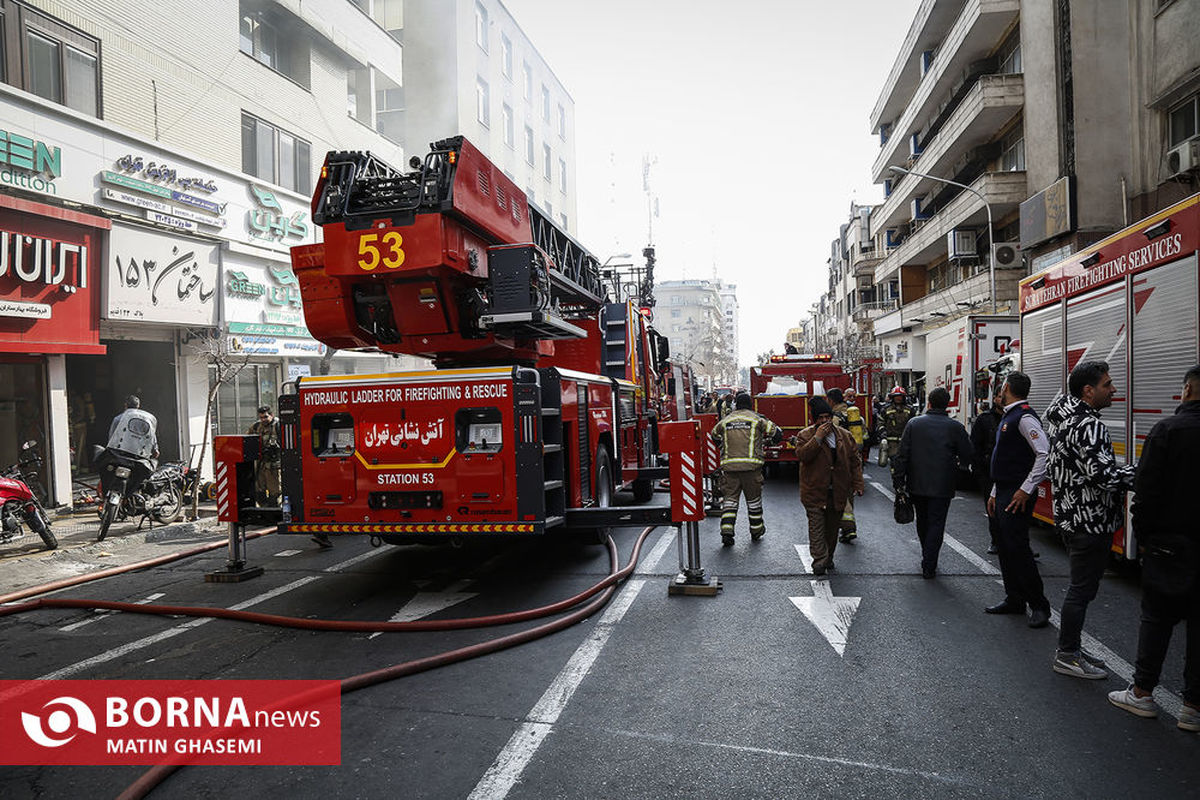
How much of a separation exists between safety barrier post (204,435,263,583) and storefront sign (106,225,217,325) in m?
6.65

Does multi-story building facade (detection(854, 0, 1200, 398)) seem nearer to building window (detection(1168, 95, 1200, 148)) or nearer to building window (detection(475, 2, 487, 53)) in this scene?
building window (detection(1168, 95, 1200, 148))

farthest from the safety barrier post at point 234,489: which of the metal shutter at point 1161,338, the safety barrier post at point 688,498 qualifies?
the metal shutter at point 1161,338

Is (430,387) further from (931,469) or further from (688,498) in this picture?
(931,469)

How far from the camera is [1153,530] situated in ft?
12.9

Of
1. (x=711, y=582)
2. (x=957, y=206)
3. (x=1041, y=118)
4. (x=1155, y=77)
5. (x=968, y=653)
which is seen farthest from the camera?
(x=957, y=206)

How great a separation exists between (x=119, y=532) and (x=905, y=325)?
116 feet

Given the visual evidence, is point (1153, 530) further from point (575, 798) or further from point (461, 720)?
point (461, 720)

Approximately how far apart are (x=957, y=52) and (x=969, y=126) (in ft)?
10.9

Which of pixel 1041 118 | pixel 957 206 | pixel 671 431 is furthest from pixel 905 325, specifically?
pixel 671 431

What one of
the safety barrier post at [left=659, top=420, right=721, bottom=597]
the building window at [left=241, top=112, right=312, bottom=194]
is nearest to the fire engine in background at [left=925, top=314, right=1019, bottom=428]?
the safety barrier post at [left=659, top=420, right=721, bottom=597]

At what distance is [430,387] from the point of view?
6.45 metres

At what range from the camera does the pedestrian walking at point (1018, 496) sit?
5.55 metres

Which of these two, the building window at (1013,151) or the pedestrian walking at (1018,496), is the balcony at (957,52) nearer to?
the building window at (1013,151)
